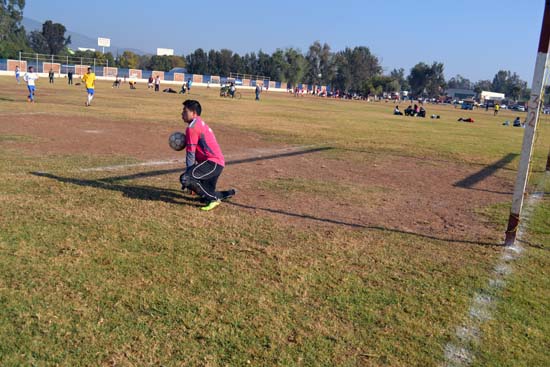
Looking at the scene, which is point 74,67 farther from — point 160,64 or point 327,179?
point 327,179

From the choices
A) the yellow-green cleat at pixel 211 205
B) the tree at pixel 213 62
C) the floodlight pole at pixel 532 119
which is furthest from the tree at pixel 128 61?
the floodlight pole at pixel 532 119

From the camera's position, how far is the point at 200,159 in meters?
7.40

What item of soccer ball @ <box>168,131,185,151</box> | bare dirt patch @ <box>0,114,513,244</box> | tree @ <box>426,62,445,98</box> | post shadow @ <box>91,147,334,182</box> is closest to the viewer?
bare dirt patch @ <box>0,114,513,244</box>

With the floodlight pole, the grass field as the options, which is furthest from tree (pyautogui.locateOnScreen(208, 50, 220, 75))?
the floodlight pole

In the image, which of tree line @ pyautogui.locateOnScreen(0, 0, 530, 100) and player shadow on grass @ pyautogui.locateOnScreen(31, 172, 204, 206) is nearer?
player shadow on grass @ pyautogui.locateOnScreen(31, 172, 204, 206)

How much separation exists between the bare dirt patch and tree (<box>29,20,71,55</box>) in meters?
112

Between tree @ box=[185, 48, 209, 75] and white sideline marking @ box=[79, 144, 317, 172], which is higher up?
tree @ box=[185, 48, 209, 75]

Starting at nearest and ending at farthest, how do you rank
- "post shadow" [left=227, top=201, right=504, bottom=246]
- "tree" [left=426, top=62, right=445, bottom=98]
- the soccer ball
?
"post shadow" [left=227, top=201, right=504, bottom=246]
the soccer ball
"tree" [left=426, top=62, right=445, bottom=98]

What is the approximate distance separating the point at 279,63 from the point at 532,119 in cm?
11755

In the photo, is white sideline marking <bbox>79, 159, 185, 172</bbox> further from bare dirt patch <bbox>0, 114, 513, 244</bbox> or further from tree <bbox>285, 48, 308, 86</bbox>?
tree <bbox>285, 48, 308, 86</bbox>

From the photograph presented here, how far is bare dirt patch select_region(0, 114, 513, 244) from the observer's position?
721 centimetres

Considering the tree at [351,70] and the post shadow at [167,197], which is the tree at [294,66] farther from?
the post shadow at [167,197]

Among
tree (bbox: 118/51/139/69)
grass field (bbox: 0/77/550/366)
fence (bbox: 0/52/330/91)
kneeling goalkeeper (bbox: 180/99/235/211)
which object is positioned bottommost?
grass field (bbox: 0/77/550/366)

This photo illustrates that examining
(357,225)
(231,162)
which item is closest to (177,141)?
(357,225)
